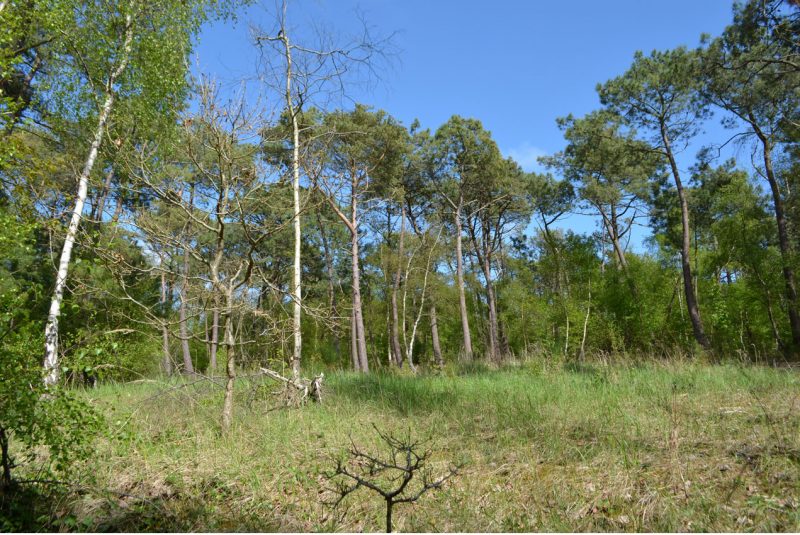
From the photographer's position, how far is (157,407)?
19.7ft

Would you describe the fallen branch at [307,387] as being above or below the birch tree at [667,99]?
below

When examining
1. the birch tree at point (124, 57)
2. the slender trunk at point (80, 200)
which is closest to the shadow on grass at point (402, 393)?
the slender trunk at point (80, 200)

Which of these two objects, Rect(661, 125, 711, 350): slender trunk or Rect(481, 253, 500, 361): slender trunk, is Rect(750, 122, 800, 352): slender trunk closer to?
Rect(661, 125, 711, 350): slender trunk

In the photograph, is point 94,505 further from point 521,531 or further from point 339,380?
point 339,380

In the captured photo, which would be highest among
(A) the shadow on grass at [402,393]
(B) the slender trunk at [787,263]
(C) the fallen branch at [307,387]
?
(B) the slender trunk at [787,263]

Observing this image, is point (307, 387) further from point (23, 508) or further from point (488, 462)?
point (23, 508)

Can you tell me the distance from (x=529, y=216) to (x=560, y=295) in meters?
5.63

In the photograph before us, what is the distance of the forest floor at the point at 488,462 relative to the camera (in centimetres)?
290

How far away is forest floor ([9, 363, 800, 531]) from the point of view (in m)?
2.90

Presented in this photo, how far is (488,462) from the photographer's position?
3.95 metres

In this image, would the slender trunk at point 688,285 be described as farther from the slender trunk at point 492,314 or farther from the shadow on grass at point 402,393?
the shadow on grass at point 402,393

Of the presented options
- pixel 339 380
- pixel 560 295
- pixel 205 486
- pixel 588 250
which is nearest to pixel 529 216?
pixel 588 250

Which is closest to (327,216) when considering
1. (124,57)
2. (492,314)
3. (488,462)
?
(492,314)

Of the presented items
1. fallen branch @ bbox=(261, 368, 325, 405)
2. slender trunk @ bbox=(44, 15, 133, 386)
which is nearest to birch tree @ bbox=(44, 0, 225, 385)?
slender trunk @ bbox=(44, 15, 133, 386)
